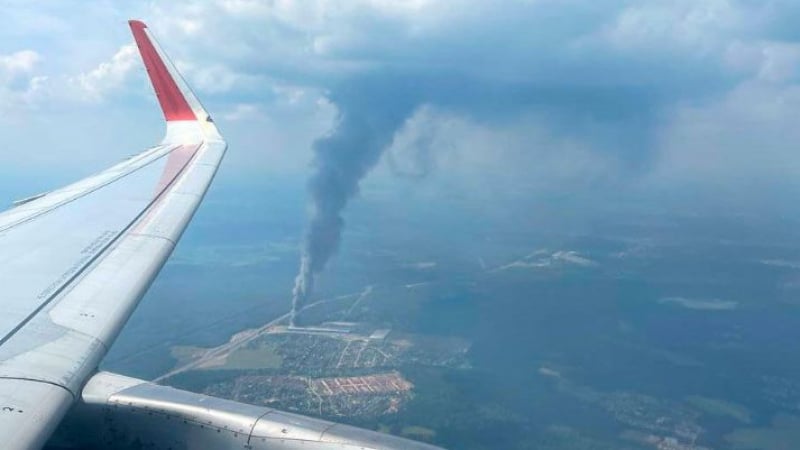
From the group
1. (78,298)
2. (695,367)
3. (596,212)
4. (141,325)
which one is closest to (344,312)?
(141,325)

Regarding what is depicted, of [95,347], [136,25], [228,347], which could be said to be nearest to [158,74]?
[136,25]

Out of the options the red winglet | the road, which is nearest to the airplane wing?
the red winglet

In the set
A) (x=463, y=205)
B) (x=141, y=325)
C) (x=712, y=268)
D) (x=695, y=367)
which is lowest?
(x=141, y=325)

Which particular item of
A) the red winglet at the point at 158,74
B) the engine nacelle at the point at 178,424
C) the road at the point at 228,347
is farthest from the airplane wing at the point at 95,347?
the road at the point at 228,347

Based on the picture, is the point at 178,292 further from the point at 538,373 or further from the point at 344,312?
the point at 538,373

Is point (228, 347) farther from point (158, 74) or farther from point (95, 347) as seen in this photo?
point (95, 347)

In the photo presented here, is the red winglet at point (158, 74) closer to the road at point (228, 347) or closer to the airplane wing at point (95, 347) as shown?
the airplane wing at point (95, 347)
